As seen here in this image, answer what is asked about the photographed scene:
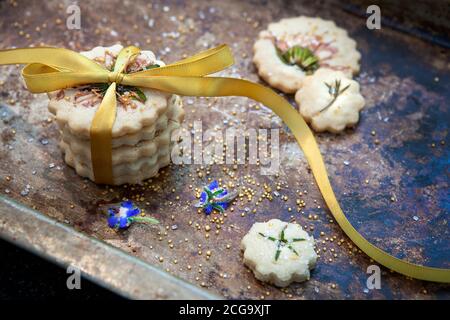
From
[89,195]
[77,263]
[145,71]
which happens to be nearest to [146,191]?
[89,195]

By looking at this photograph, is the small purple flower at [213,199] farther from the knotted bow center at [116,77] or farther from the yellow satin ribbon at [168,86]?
the knotted bow center at [116,77]

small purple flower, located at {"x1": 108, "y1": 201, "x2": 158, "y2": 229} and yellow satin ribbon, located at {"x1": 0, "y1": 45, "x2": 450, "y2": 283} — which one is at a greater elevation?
yellow satin ribbon, located at {"x1": 0, "y1": 45, "x2": 450, "y2": 283}

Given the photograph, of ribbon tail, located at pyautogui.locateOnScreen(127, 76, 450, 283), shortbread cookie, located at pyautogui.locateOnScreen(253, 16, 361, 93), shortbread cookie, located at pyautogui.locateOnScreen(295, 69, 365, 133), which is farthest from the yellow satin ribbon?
shortbread cookie, located at pyautogui.locateOnScreen(253, 16, 361, 93)

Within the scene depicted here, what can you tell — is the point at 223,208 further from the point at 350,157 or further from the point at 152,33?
the point at 152,33

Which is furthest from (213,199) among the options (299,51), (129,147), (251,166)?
(299,51)

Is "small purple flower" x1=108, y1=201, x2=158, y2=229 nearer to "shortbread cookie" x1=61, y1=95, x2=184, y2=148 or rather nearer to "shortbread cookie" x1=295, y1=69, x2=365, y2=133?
"shortbread cookie" x1=61, y1=95, x2=184, y2=148
